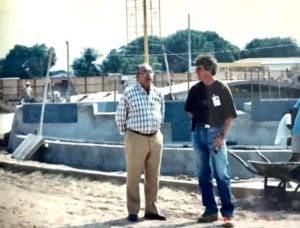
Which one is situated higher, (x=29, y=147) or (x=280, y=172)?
(x=280, y=172)

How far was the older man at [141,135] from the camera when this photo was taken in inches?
262

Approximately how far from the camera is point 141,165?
6738mm

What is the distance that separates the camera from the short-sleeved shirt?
6.55m

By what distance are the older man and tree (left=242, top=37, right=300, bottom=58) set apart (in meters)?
80.0

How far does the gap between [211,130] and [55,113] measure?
9749 millimetres

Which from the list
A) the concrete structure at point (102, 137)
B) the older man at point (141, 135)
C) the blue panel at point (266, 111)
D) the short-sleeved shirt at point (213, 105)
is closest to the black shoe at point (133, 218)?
the older man at point (141, 135)

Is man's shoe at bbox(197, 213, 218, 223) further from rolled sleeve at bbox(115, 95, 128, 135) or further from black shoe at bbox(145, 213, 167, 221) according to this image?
rolled sleeve at bbox(115, 95, 128, 135)

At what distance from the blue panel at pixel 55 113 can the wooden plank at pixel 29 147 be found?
2.46 metres

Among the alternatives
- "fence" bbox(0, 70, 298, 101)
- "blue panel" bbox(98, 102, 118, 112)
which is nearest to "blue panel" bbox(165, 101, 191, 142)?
"blue panel" bbox(98, 102, 118, 112)

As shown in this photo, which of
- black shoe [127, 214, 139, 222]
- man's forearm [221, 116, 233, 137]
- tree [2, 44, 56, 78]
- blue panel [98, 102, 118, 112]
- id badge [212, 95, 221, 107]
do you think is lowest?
black shoe [127, 214, 139, 222]

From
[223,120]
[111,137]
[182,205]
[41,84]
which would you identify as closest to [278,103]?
[111,137]

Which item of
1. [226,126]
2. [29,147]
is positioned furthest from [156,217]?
[29,147]

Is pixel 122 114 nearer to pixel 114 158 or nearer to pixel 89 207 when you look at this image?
pixel 89 207

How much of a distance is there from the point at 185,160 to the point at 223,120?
448cm
